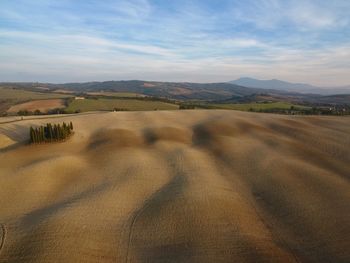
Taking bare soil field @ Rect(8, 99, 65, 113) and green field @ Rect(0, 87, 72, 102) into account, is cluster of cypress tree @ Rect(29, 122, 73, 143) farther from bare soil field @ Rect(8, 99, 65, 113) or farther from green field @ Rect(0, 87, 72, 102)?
green field @ Rect(0, 87, 72, 102)

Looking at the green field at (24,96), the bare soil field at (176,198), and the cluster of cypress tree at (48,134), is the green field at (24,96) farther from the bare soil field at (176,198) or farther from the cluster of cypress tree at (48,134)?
the bare soil field at (176,198)

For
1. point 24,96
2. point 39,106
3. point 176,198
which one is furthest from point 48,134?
point 24,96

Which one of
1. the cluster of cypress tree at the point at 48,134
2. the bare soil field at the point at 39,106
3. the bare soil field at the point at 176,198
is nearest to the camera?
the bare soil field at the point at 176,198

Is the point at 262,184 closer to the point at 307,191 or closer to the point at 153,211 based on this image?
the point at 307,191

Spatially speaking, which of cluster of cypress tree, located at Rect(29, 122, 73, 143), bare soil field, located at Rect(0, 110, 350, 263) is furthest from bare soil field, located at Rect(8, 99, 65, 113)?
cluster of cypress tree, located at Rect(29, 122, 73, 143)

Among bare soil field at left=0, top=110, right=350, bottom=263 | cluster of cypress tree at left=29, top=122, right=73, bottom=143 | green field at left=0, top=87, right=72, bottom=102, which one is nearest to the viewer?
bare soil field at left=0, top=110, right=350, bottom=263

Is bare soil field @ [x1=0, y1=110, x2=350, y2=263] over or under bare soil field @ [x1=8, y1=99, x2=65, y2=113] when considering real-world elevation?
over

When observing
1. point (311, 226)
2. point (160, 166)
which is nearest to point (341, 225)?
point (311, 226)

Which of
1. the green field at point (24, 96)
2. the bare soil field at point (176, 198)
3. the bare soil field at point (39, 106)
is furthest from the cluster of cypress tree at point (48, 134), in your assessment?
the green field at point (24, 96)
